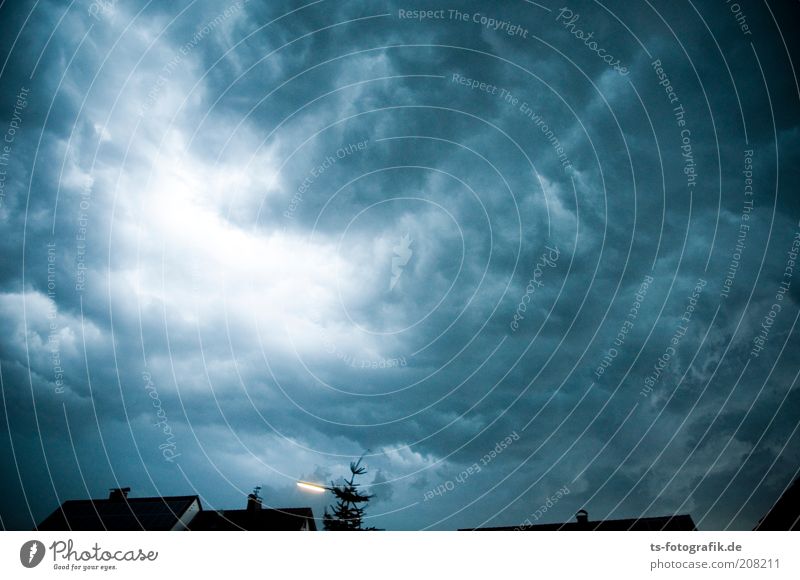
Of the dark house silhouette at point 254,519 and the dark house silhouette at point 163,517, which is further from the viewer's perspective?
the dark house silhouette at point 254,519

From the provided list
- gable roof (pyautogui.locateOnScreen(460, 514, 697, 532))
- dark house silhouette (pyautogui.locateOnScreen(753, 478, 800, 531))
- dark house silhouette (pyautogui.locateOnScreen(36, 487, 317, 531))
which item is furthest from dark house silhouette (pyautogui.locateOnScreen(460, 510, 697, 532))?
dark house silhouette (pyautogui.locateOnScreen(36, 487, 317, 531))

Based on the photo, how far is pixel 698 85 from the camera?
57.3 feet

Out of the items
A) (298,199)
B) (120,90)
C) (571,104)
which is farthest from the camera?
(298,199)

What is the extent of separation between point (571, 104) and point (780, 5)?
7.51 metres

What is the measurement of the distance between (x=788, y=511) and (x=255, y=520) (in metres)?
32.8

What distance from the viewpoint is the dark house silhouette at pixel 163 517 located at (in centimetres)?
2703
